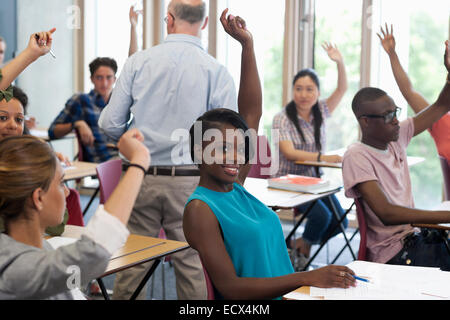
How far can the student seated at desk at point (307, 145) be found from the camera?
14.1ft

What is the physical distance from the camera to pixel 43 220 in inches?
54.9

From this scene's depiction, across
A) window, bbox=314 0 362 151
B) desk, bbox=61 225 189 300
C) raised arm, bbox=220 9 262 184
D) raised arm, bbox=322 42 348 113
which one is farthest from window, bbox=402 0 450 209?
desk, bbox=61 225 189 300

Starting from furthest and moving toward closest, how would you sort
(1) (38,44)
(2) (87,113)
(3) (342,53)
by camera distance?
1. (3) (342,53)
2. (2) (87,113)
3. (1) (38,44)

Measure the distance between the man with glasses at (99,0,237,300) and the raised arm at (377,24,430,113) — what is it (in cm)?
107

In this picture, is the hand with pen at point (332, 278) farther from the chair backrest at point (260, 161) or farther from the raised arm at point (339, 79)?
the raised arm at point (339, 79)

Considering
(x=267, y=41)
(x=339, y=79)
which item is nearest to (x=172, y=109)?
(x=339, y=79)

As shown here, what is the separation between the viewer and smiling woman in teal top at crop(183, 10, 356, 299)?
1.75 meters

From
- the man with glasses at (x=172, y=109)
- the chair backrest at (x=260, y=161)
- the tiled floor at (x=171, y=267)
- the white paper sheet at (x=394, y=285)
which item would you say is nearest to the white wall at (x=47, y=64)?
the tiled floor at (x=171, y=267)

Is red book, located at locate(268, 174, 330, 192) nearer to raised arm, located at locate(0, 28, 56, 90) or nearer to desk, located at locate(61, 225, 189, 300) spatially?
desk, located at locate(61, 225, 189, 300)

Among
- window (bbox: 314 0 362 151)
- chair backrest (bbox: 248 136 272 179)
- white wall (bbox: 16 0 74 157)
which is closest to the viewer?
chair backrest (bbox: 248 136 272 179)

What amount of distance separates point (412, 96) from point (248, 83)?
5.91 feet

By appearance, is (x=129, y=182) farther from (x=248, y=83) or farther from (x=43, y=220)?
(x=248, y=83)

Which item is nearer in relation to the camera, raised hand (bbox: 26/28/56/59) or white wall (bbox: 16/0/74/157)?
raised hand (bbox: 26/28/56/59)

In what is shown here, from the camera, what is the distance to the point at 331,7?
19.4 ft
